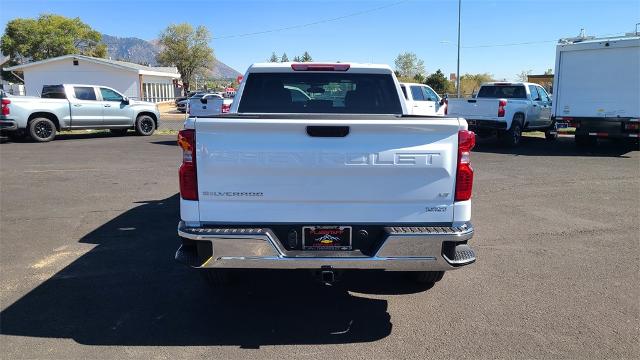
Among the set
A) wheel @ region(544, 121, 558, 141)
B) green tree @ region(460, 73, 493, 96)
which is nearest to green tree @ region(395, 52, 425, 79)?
green tree @ region(460, 73, 493, 96)

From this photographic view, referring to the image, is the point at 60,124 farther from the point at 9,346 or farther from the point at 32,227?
the point at 9,346

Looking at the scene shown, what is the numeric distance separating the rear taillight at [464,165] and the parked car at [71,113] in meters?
16.4

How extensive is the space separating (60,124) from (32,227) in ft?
40.0

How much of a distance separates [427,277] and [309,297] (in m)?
1.07

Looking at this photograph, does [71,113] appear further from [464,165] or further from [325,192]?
[464,165]

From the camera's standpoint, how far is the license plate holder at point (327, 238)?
3.61 meters

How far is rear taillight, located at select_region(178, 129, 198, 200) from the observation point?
11.4ft

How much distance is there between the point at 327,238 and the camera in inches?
143

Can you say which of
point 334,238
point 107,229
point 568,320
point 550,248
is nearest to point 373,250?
point 334,238

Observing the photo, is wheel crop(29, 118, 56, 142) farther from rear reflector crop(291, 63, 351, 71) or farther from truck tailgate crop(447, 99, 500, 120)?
rear reflector crop(291, 63, 351, 71)

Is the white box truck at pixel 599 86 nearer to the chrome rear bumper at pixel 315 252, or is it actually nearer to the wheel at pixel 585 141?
the wheel at pixel 585 141

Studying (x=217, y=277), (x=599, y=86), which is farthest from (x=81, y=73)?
(x=217, y=277)

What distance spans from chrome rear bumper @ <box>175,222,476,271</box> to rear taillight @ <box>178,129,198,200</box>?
25 cm

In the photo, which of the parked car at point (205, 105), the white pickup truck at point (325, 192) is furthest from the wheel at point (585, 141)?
the white pickup truck at point (325, 192)
